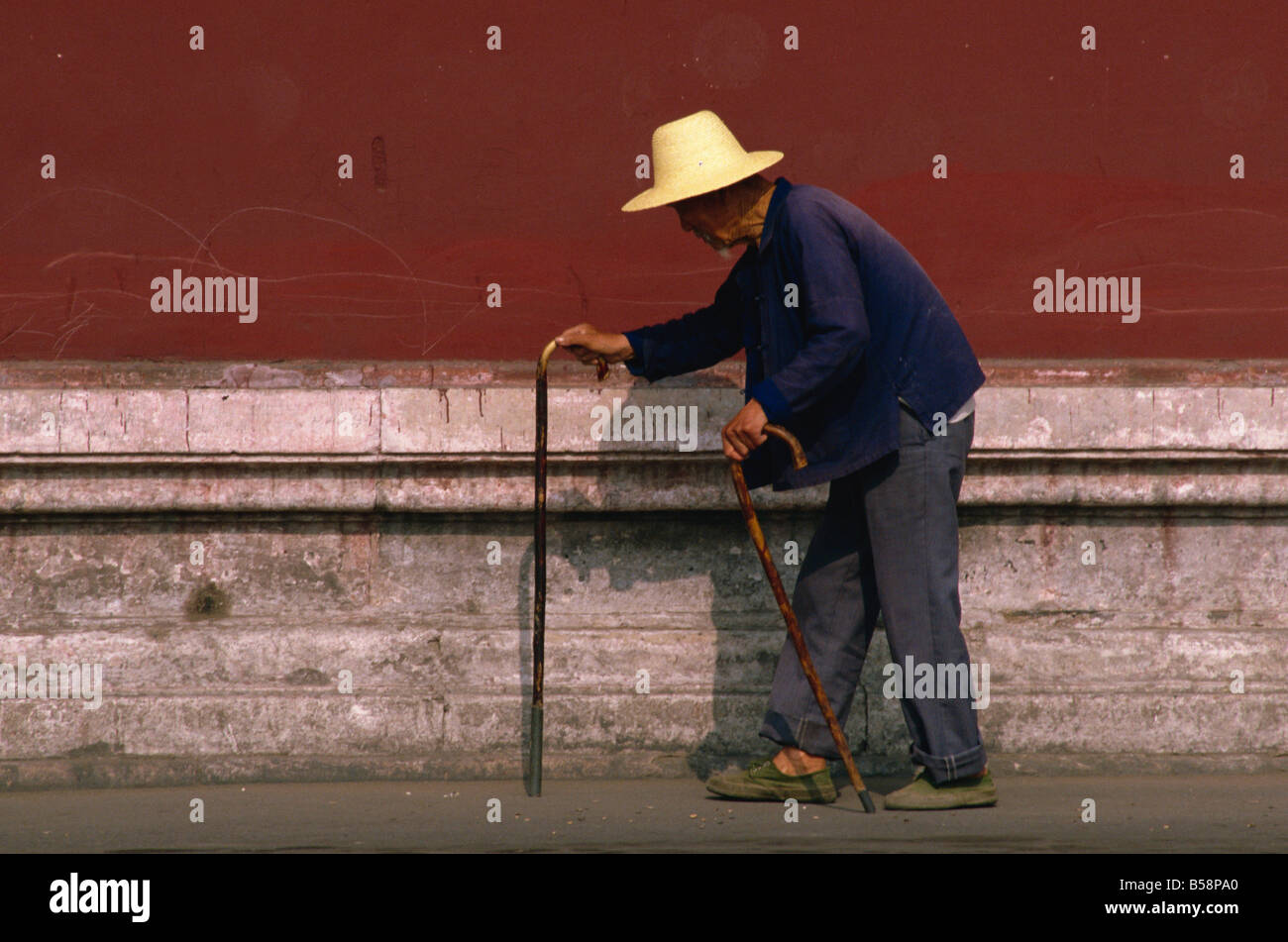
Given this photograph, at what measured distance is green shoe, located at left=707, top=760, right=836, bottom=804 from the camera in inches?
158

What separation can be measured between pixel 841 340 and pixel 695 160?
66 centimetres

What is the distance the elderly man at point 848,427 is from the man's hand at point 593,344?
1.26 ft

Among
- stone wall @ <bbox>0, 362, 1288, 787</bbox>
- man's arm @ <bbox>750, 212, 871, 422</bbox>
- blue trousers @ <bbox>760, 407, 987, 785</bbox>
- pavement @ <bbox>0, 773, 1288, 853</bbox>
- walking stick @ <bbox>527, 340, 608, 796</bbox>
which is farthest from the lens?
stone wall @ <bbox>0, 362, 1288, 787</bbox>

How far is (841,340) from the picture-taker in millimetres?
3680

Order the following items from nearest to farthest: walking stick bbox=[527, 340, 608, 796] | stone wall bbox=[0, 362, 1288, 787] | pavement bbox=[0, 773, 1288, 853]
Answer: pavement bbox=[0, 773, 1288, 853]
walking stick bbox=[527, 340, 608, 796]
stone wall bbox=[0, 362, 1288, 787]

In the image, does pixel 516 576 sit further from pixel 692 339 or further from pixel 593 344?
pixel 692 339

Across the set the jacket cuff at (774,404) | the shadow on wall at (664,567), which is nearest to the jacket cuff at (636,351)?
the shadow on wall at (664,567)

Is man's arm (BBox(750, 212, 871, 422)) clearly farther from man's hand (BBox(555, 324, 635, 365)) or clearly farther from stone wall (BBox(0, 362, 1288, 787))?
stone wall (BBox(0, 362, 1288, 787))

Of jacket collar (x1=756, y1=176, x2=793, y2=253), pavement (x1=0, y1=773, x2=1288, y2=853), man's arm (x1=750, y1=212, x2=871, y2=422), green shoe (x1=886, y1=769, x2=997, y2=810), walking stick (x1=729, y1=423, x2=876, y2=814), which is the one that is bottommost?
pavement (x1=0, y1=773, x2=1288, y2=853)

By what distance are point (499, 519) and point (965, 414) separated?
1.48 m

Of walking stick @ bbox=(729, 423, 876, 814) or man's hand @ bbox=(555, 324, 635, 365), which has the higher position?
man's hand @ bbox=(555, 324, 635, 365)

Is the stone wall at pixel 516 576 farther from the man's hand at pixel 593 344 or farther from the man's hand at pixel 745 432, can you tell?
the man's hand at pixel 745 432

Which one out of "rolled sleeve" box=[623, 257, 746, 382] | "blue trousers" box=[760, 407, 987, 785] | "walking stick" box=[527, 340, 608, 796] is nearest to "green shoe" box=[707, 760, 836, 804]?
"blue trousers" box=[760, 407, 987, 785]

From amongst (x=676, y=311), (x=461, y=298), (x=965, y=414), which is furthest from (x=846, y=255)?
(x=461, y=298)
